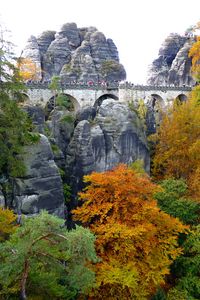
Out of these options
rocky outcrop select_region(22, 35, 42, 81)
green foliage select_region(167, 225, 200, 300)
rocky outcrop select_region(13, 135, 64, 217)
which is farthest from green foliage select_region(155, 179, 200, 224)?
rocky outcrop select_region(22, 35, 42, 81)

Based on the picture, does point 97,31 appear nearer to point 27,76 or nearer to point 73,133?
point 27,76

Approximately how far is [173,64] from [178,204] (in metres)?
31.1

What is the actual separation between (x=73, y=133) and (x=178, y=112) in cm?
909

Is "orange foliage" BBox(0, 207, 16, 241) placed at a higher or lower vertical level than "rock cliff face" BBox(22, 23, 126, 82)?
lower

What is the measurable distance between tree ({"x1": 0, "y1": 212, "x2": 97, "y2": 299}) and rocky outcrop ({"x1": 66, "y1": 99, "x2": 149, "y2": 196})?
36.5 feet

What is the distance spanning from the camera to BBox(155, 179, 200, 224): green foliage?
2133 cm

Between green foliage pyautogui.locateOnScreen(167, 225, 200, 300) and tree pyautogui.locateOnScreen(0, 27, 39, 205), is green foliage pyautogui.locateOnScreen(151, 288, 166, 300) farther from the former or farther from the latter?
tree pyautogui.locateOnScreen(0, 27, 39, 205)

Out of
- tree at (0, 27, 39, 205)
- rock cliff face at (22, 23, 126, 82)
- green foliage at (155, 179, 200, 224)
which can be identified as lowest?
green foliage at (155, 179, 200, 224)

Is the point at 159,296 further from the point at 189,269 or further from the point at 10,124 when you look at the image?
the point at 10,124

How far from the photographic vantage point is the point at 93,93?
117 ft

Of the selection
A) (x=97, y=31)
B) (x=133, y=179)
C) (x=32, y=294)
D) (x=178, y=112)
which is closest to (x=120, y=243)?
(x=133, y=179)

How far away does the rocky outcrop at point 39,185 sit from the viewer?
766 inches

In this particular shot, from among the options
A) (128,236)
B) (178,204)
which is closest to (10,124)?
(128,236)

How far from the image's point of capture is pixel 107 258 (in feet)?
52.4
